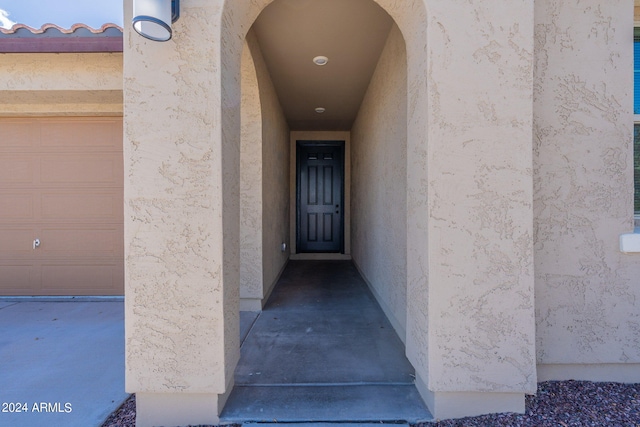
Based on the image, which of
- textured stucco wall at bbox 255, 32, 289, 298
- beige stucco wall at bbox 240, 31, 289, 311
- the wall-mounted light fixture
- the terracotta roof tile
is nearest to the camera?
the wall-mounted light fixture

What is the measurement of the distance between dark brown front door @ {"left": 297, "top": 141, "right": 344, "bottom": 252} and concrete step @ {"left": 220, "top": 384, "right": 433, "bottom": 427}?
534 cm

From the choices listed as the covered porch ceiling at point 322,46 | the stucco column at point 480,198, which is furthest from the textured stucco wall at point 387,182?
the stucco column at point 480,198

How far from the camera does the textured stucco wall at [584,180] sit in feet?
6.77

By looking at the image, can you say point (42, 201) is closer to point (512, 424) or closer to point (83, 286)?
point (83, 286)

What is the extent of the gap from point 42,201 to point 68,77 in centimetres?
177

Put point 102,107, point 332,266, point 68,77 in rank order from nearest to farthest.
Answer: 1. point 68,77
2. point 102,107
3. point 332,266

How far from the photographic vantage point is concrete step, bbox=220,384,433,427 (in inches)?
70.2

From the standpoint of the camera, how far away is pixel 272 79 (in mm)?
4258

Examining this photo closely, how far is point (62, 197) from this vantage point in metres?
4.15

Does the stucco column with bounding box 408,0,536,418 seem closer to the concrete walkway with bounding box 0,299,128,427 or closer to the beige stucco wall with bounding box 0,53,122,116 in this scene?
the concrete walkway with bounding box 0,299,128,427

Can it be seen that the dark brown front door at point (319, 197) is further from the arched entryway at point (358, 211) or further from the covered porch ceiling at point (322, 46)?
the covered porch ceiling at point (322, 46)

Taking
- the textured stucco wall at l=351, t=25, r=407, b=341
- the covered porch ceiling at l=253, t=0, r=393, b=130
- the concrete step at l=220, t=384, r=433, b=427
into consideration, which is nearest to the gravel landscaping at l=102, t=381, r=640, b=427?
the concrete step at l=220, t=384, r=433, b=427

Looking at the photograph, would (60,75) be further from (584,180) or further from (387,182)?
(584,180)

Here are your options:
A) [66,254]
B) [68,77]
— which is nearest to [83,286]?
[66,254]
